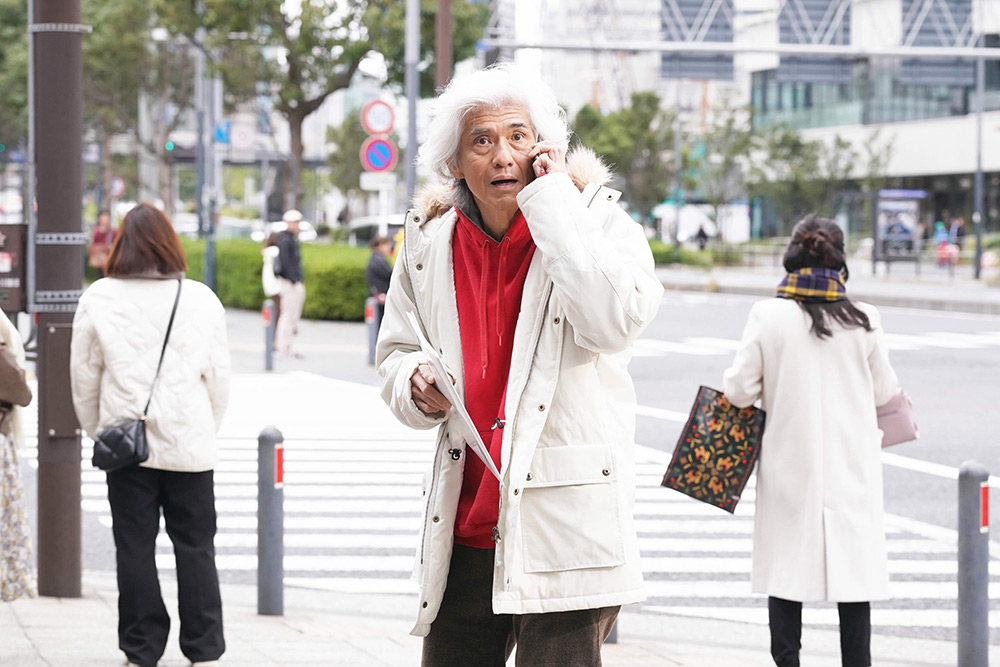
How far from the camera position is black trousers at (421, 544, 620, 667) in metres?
3.04

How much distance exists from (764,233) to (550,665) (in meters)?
72.1

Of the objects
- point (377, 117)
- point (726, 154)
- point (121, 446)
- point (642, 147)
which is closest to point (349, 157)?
point (642, 147)

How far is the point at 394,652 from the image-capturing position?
556 centimetres

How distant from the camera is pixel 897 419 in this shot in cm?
531

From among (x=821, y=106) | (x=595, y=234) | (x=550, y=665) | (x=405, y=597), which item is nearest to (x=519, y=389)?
(x=595, y=234)

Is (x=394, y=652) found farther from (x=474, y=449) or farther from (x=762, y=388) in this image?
(x=474, y=449)

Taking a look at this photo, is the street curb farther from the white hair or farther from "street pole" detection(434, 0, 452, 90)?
the white hair

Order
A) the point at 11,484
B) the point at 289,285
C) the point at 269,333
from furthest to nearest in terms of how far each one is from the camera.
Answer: the point at 289,285 → the point at 269,333 → the point at 11,484

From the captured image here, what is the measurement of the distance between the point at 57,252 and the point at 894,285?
3305cm

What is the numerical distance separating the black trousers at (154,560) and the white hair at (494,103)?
97.9 inches

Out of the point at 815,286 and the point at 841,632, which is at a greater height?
the point at 815,286

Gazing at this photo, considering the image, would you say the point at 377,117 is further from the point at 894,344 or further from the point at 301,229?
the point at 894,344

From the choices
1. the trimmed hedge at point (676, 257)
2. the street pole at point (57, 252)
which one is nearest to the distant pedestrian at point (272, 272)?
the street pole at point (57, 252)

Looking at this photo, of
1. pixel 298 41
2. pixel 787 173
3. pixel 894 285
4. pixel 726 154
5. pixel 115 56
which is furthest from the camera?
pixel 726 154
